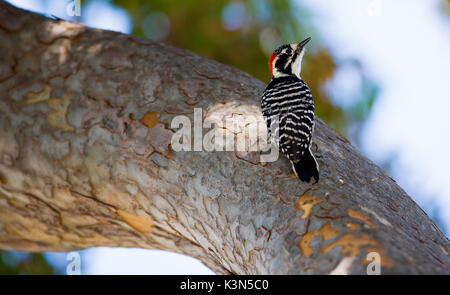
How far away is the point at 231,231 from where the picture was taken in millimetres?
2643

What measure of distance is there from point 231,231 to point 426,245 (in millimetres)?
914

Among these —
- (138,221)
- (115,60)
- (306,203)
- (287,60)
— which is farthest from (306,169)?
(287,60)

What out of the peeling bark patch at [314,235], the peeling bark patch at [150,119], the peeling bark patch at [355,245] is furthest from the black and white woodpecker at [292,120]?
the peeling bark patch at [150,119]

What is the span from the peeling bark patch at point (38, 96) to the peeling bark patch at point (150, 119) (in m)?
0.69

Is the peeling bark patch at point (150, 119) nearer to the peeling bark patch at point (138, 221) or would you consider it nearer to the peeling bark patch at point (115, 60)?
the peeling bark patch at point (115, 60)

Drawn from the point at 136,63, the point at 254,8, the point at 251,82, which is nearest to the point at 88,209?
the point at 136,63

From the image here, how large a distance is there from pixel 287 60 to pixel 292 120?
1.10 meters

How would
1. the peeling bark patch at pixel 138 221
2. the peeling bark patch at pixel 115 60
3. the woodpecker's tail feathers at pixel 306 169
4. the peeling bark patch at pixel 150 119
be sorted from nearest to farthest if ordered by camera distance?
the woodpecker's tail feathers at pixel 306 169 → the peeling bark patch at pixel 150 119 → the peeling bark patch at pixel 138 221 → the peeling bark patch at pixel 115 60

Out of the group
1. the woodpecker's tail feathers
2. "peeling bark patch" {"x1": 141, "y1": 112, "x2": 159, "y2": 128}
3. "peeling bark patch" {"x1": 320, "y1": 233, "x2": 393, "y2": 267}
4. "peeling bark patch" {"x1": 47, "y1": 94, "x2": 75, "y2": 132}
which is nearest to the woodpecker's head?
"peeling bark patch" {"x1": 141, "y1": 112, "x2": 159, "y2": 128}

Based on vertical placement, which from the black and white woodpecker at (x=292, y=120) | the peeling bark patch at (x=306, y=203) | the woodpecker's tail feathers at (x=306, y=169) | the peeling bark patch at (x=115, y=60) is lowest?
the peeling bark patch at (x=306, y=203)

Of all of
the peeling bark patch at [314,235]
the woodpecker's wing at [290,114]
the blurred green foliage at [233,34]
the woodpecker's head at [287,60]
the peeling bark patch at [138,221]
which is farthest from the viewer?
the blurred green foliage at [233,34]

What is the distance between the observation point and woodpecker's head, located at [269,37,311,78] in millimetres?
4168

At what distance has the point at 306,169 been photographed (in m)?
2.65

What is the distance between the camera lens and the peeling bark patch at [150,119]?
10.2ft
